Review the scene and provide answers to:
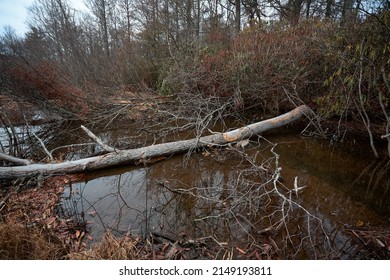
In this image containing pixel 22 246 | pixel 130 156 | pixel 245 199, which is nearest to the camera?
pixel 22 246

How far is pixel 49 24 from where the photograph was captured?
8.82 metres

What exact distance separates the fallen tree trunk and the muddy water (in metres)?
0.19

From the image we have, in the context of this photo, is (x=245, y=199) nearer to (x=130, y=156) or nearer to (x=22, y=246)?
(x=130, y=156)

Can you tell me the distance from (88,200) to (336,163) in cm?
448

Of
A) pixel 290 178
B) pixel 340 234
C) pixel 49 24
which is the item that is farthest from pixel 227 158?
pixel 49 24

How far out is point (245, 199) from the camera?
117 inches

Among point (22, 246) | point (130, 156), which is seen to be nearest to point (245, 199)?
point (130, 156)

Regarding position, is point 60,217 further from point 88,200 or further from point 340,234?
point 340,234

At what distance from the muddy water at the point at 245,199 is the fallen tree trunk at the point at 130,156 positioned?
0.19 m

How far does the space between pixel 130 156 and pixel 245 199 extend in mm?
2306

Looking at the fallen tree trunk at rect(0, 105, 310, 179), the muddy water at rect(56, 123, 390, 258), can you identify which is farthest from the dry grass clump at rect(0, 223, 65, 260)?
the fallen tree trunk at rect(0, 105, 310, 179)

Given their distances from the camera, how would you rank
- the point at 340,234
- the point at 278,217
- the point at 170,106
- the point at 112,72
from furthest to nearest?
the point at 112,72 → the point at 170,106 → the point at 278,217 → the point at 340,234

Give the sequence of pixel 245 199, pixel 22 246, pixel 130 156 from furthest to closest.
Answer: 1. pixel 130 156
2. pixel 245 199
3. pixel 22 246

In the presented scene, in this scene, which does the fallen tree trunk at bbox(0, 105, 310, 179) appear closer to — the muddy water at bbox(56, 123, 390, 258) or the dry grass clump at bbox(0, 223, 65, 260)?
the muddy water at bbox(56, 123, 390, 258)
